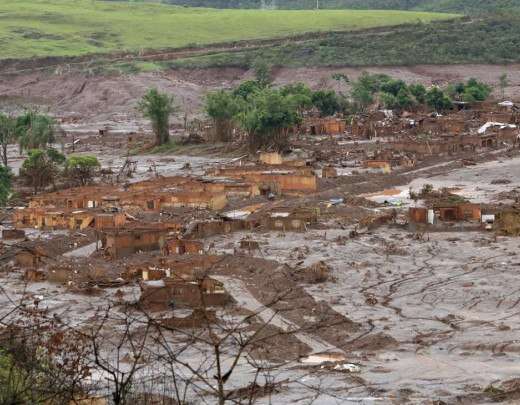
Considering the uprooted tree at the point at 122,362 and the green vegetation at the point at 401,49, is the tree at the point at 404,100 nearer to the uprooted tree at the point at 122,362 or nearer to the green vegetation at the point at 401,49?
the green vegetation at the point at 401,49

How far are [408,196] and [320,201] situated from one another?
345 centimetres

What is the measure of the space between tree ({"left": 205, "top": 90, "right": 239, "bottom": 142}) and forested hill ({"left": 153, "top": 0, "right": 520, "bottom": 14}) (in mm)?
79219

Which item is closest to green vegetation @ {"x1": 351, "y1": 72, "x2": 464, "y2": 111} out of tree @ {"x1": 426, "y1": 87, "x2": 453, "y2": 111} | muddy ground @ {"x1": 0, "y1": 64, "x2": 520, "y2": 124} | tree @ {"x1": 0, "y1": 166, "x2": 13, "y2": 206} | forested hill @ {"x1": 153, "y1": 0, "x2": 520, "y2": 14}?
tree @ {"x1": 426, "y1": 87, "x2": 453, "y2": 111}

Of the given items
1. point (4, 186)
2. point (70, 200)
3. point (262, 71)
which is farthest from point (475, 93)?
point (70, 200)

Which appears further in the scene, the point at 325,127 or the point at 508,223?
the point at 325,127

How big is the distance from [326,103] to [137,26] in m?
66.4

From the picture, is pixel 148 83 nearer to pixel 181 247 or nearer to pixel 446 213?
pixel 446 213

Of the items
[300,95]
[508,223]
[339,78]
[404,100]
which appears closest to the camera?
[508,223]

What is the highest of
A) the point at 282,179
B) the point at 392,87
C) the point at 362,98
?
the point at 282,179

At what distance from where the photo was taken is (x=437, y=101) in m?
86.9

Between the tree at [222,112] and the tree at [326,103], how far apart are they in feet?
38.6

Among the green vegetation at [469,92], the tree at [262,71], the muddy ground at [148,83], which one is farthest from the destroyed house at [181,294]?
the tree at [262,71]

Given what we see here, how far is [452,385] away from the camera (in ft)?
68.1

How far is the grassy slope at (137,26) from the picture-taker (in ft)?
446
